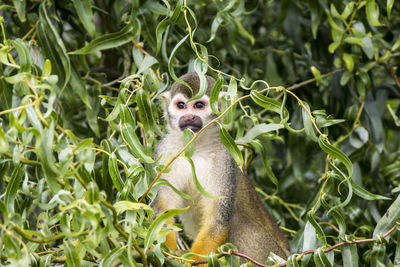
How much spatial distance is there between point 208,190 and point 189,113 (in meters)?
0.56

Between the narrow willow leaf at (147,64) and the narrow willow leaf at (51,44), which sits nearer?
the narrow willow leaf at (147,64)

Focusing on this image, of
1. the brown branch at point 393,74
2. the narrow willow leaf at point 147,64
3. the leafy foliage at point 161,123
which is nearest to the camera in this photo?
the leafy foliage at point 161,123

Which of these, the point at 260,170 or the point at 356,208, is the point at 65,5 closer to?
the point at 260,170

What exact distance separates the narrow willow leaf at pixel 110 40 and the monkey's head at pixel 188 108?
1.61 ft

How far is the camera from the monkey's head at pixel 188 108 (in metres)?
3.78

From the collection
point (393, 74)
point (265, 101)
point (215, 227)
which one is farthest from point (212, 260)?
point (393, 74)

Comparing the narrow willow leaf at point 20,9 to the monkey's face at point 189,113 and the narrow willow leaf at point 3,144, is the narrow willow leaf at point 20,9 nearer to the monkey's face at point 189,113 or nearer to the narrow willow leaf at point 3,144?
the monkey's face at point 189,113

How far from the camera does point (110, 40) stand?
3.59 meters

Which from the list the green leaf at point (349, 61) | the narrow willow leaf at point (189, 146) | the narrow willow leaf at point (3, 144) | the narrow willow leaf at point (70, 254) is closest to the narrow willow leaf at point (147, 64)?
the narrow willow leaf at point (189, 146)

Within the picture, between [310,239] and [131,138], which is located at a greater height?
[131,138]

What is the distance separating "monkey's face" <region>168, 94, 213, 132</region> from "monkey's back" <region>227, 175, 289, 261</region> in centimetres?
70

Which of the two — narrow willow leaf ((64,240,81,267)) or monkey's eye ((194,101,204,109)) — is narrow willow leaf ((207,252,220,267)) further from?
monkey's eye ((194,101,204,109))

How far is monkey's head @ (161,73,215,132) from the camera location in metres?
3.78

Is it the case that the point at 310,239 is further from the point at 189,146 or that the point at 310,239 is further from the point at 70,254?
the point at 70,254
